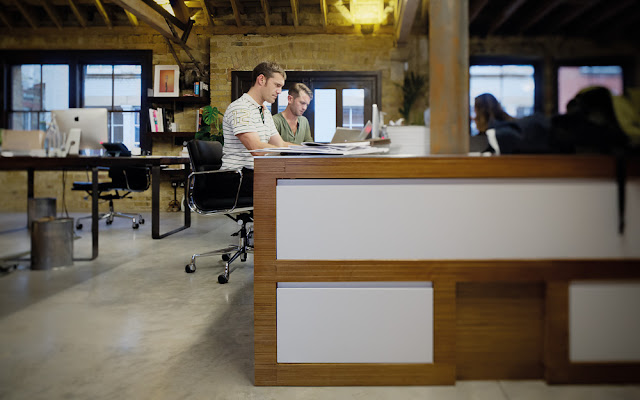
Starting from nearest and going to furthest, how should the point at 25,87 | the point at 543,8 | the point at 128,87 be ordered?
the point at 543,8 → the point at 128,87 → the point at 25,87

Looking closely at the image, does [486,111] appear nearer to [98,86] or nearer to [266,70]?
[266,70]

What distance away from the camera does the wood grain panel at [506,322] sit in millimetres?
1295

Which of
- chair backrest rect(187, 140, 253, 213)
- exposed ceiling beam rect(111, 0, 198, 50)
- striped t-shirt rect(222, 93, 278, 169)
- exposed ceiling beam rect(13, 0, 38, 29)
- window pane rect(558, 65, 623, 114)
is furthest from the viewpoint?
exposed ceiling beam rect(13, 0, 38, 29)

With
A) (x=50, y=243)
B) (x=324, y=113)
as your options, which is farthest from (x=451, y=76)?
(x=324, y=113)

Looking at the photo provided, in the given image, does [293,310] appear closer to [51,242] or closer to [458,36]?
[458,36]

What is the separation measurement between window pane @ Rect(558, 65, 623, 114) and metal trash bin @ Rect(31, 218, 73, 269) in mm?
3041

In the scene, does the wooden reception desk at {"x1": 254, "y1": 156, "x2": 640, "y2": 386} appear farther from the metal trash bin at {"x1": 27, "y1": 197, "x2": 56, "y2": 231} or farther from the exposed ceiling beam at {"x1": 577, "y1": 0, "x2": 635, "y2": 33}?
the metal trash bin at {"x1": 27, "y1": 197, "x2": 56, "y2": 231}

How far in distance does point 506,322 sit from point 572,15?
1.31 meters

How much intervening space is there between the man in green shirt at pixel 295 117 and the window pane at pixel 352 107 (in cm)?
351

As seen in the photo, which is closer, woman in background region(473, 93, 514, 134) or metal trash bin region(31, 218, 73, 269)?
woman in background region(473, 93, 514, 134)

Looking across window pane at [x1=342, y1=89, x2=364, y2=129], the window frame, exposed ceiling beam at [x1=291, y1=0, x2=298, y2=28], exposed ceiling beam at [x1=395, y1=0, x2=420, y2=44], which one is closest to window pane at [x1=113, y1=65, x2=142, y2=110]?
exposed ceiling beam at [x1=291, y1=0, x2=298, y2=28]

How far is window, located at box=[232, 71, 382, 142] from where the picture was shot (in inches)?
277

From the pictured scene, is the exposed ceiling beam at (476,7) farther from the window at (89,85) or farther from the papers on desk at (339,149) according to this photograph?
the window at (89,85)

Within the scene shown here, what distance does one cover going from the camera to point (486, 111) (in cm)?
268
